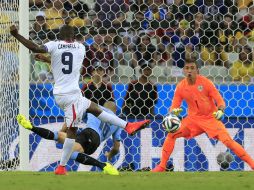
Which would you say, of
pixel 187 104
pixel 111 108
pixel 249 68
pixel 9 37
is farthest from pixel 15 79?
pixel 249 68

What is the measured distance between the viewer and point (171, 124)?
10414 millimetres

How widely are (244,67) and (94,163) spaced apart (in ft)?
13.0

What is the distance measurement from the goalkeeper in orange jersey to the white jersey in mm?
1965

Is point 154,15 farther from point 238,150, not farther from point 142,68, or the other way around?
point 238,150

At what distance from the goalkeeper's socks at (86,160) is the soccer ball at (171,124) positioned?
1318 mm

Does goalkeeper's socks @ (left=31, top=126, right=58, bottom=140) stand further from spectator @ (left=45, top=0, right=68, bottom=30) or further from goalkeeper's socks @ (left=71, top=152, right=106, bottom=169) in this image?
spectator @ (left=45, top=0, right=68, bottom=30)

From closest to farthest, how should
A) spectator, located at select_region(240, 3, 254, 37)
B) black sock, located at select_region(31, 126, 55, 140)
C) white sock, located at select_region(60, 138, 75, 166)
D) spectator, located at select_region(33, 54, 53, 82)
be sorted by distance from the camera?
white sock, located at select_region(60, 138, 75, 166) < black sock, located at select_region(31, 126, 55, 140) < spectator, located at select_region(33, 54, 53, 82) < spectator, located at select_region(240, 3, 254, 37)

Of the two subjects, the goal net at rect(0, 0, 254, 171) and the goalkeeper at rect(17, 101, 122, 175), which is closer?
the goalkeeper at rect(17, 101, 122, 175)

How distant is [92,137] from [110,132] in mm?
368

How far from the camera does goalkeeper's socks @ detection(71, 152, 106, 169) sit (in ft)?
30.3

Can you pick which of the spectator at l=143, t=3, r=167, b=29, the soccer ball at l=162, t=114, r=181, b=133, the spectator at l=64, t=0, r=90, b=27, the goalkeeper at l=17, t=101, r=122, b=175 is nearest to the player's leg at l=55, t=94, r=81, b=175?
the goalkeeper at l=17, t=101, r=122, b=175

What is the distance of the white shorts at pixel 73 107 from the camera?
9.10 m

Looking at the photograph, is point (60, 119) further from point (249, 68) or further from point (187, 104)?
point (249, 68)

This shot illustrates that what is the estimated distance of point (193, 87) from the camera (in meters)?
11.0
